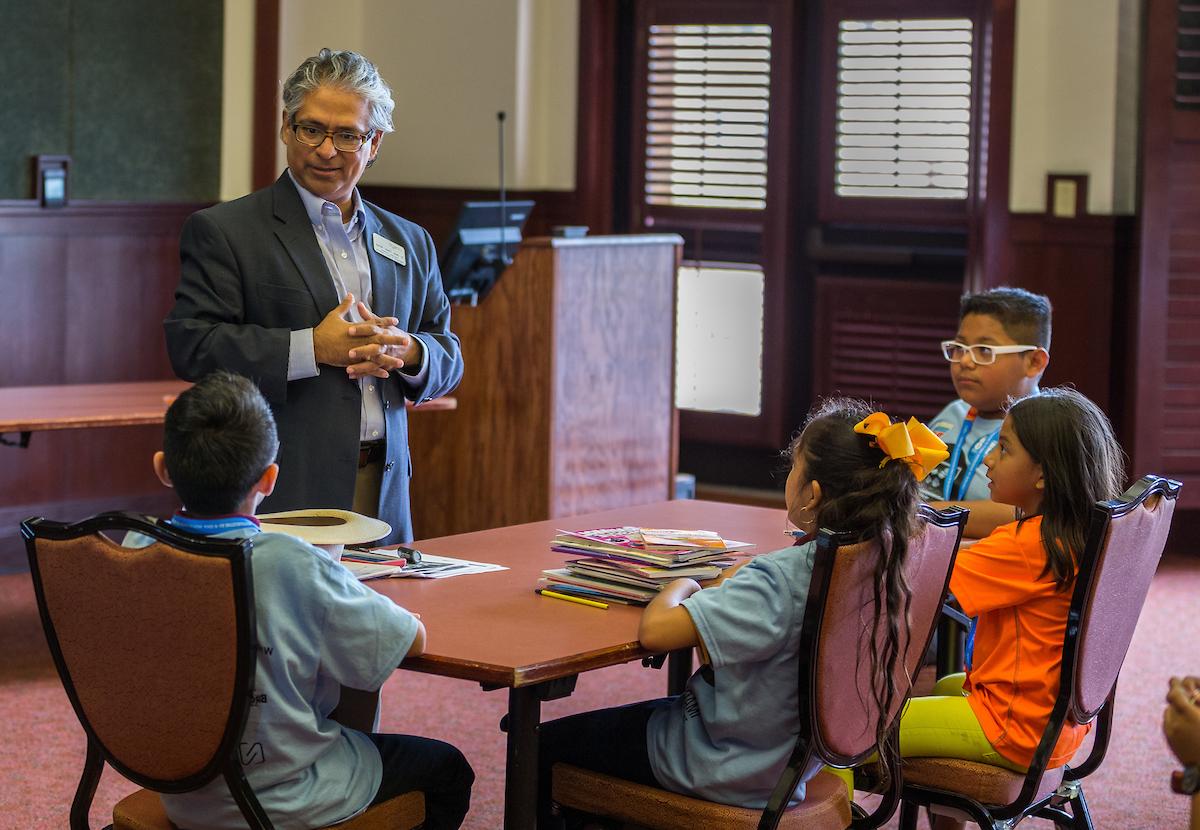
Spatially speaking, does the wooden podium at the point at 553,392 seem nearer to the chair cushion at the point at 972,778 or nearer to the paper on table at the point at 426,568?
the paper on table at the point at 426,568

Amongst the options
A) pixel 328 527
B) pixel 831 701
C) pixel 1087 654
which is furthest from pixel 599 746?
pixel 1087 654

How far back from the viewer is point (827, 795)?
2.41 m

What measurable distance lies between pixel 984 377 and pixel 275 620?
6.16 feet

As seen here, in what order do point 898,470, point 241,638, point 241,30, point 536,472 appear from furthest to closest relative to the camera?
1. point 241,30
2. point 536,472
3. point 898,470
4. point 241,638

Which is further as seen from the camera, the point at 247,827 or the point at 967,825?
the point at 967,825

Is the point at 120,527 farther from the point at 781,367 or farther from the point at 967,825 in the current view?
the point at 781,367

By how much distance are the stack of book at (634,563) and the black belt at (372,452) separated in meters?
0.39

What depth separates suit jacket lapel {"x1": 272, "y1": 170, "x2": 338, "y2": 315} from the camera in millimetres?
2900

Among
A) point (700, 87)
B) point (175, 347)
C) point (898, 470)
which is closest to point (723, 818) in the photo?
point (898, 470)

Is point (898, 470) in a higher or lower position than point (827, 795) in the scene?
higher

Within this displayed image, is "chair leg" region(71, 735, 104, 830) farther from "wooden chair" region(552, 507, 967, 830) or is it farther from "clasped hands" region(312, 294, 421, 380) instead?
"clasped hands" region(312, 294, 421, 380)

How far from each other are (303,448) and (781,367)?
442 centimetres

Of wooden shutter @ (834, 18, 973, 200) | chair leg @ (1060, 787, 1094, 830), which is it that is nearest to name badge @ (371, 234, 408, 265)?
chair leg @ (1060, 787, 1094, 830)

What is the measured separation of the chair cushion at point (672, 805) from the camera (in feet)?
7.56
